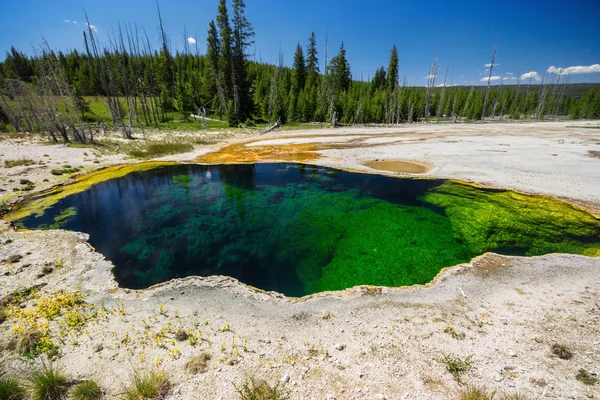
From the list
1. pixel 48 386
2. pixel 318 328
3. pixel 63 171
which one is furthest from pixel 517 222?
pixel 63 171

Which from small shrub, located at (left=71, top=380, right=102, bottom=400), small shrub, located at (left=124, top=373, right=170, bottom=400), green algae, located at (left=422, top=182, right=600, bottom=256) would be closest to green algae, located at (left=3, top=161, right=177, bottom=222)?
small shrub, located at (left=71, top=380, right=102, bottom=400)

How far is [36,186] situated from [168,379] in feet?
74.4

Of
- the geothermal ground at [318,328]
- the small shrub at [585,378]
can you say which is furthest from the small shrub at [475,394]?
the small shrub at [585,378]

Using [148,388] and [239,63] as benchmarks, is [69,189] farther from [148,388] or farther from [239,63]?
[239,63]

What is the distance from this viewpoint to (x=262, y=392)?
16.5ft

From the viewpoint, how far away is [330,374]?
5574 millimetres

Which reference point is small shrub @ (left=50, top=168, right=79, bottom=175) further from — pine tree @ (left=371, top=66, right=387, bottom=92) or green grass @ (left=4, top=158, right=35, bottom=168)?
pine tree @ (left=371, top=66, right=387, bottom=92)

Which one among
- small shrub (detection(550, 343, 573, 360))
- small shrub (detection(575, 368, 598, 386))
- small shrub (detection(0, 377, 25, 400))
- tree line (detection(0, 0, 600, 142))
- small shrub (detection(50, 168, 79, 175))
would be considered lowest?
small shrub (detection(550, 343, 573, 360))

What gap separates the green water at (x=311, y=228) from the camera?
1078 centimetres

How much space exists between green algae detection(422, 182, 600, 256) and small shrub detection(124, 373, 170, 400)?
1293cm

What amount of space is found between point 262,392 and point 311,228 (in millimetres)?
9884

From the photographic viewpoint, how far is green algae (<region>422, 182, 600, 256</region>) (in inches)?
471

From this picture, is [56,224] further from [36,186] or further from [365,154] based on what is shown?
[365,154]

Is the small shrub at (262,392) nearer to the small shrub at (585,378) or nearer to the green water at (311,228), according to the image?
the green water at (311,228)
